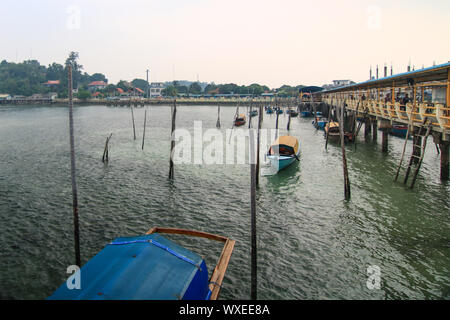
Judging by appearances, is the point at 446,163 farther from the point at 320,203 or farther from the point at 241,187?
the point at 241,187

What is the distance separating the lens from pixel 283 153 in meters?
22.4

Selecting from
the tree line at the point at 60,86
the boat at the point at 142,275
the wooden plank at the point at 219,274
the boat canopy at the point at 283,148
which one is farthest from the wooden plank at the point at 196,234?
the tree line at the point at 60,86

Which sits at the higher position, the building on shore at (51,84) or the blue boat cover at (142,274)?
the building on shore at (51,84)

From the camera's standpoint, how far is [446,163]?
16516mm

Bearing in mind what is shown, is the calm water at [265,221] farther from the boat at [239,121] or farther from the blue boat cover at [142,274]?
the boat at [239,121]

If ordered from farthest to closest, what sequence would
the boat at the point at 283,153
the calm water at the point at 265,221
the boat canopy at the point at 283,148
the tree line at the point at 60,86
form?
1. the tree line at the point at 60,86
2. the boat canopy at the point at 283,148
3. the boat at the point at 283,153
4. the calm water at the point at 265,221

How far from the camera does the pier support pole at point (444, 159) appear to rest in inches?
602

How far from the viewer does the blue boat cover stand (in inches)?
211

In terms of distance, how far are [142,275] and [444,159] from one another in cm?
1707

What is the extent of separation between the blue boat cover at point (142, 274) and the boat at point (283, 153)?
14.7 m

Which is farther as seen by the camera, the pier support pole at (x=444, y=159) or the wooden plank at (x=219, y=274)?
the pier support pole at (x=444, y=159)

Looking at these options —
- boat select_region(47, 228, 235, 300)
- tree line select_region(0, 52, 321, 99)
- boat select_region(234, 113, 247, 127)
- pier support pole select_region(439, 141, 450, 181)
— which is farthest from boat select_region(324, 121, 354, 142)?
tree line select_region(0, 52, 321, 99)

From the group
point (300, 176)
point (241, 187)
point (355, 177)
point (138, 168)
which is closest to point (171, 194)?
point (241, 187)

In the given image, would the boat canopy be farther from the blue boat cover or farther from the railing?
the blue boat cover
